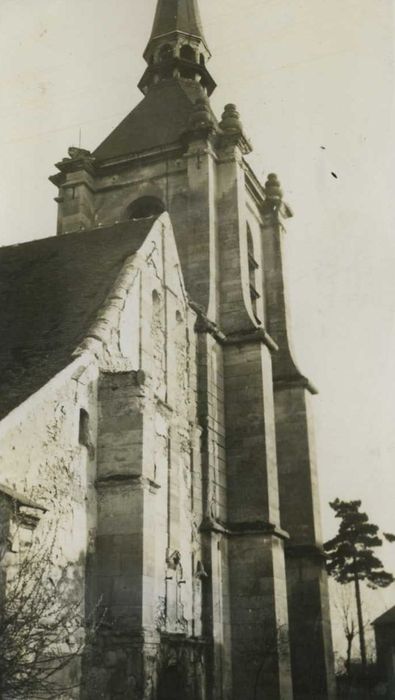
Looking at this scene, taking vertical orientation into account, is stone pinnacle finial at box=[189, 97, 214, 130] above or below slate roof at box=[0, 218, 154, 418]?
above

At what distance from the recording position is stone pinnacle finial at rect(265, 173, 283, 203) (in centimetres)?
2394

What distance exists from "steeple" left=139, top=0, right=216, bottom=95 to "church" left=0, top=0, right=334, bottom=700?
48 centimetres

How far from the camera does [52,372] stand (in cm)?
1136

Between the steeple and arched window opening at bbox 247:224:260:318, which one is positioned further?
the steeple

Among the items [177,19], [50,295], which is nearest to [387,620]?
[177,19]

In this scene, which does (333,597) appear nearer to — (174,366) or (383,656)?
(383,656)

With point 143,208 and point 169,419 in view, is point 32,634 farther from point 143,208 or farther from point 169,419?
point 143,208

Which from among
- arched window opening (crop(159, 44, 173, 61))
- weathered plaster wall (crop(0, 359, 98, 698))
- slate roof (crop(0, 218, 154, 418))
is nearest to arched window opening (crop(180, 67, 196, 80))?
arched window opening (crop(159, 44, 173, 61))

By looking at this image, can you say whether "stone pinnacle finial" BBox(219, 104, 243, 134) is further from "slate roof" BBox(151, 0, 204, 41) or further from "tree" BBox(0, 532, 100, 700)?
"tree" BBox(0, 532, 100, 700)

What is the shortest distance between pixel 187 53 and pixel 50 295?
15.6 meters

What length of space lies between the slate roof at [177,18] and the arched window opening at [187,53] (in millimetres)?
635

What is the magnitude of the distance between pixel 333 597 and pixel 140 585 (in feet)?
128

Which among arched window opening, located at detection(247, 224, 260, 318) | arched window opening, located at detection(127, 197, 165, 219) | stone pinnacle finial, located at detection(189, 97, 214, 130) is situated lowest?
arched window opening, located at detection(247, 224, 260, 318)

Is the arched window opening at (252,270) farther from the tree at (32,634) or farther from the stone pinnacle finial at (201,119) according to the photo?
the tree at (32,634)
